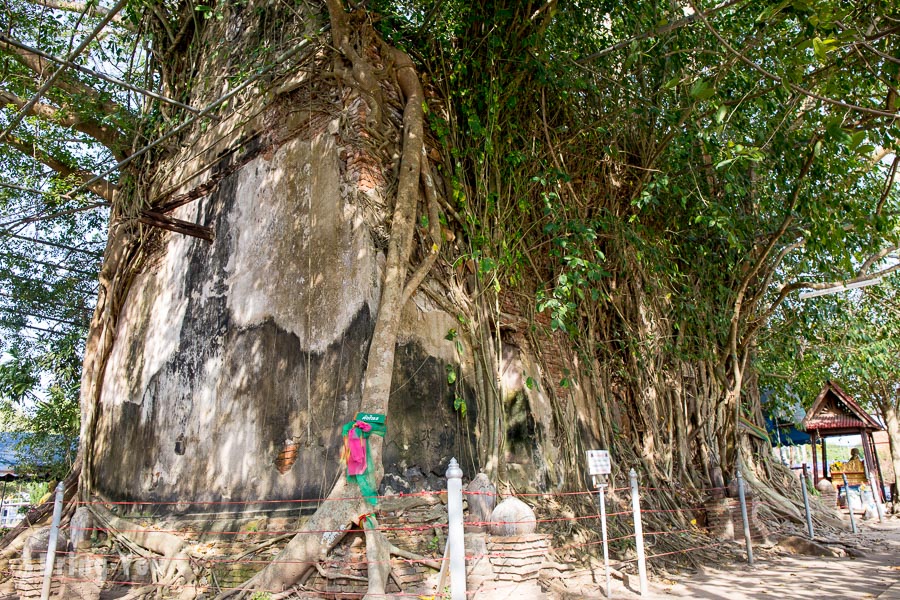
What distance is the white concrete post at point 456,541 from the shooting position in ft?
9.52

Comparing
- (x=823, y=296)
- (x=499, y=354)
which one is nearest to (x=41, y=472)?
(x=499, y=354)

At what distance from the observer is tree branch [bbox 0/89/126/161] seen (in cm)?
791

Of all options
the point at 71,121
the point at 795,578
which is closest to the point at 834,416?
the point at 795,578

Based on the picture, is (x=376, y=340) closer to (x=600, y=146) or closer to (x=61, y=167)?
(x=600, y=146)

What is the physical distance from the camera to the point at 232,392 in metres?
5.89

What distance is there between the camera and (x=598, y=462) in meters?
5.16

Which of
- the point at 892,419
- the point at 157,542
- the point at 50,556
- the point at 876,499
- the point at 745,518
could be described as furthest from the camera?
the point at 892,419

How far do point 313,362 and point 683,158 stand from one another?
14.8 feet

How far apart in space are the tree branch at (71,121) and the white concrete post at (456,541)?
729cm

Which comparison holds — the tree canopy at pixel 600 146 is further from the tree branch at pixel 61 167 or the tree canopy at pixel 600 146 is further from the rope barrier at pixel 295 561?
the rope barrier at pixel 295 561

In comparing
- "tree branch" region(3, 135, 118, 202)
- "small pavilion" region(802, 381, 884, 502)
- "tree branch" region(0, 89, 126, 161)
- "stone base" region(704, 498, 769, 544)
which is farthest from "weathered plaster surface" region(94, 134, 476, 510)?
"small pavilion" region(802, 381, 884, 502)

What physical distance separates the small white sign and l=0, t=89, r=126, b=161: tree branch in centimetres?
699

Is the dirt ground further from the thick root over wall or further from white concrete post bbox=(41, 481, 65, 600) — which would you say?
white concrete post bbox=(41, 481, 65, 600)

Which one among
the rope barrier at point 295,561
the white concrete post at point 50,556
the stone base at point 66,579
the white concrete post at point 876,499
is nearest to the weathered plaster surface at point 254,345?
the rope barrier at point 295,561
